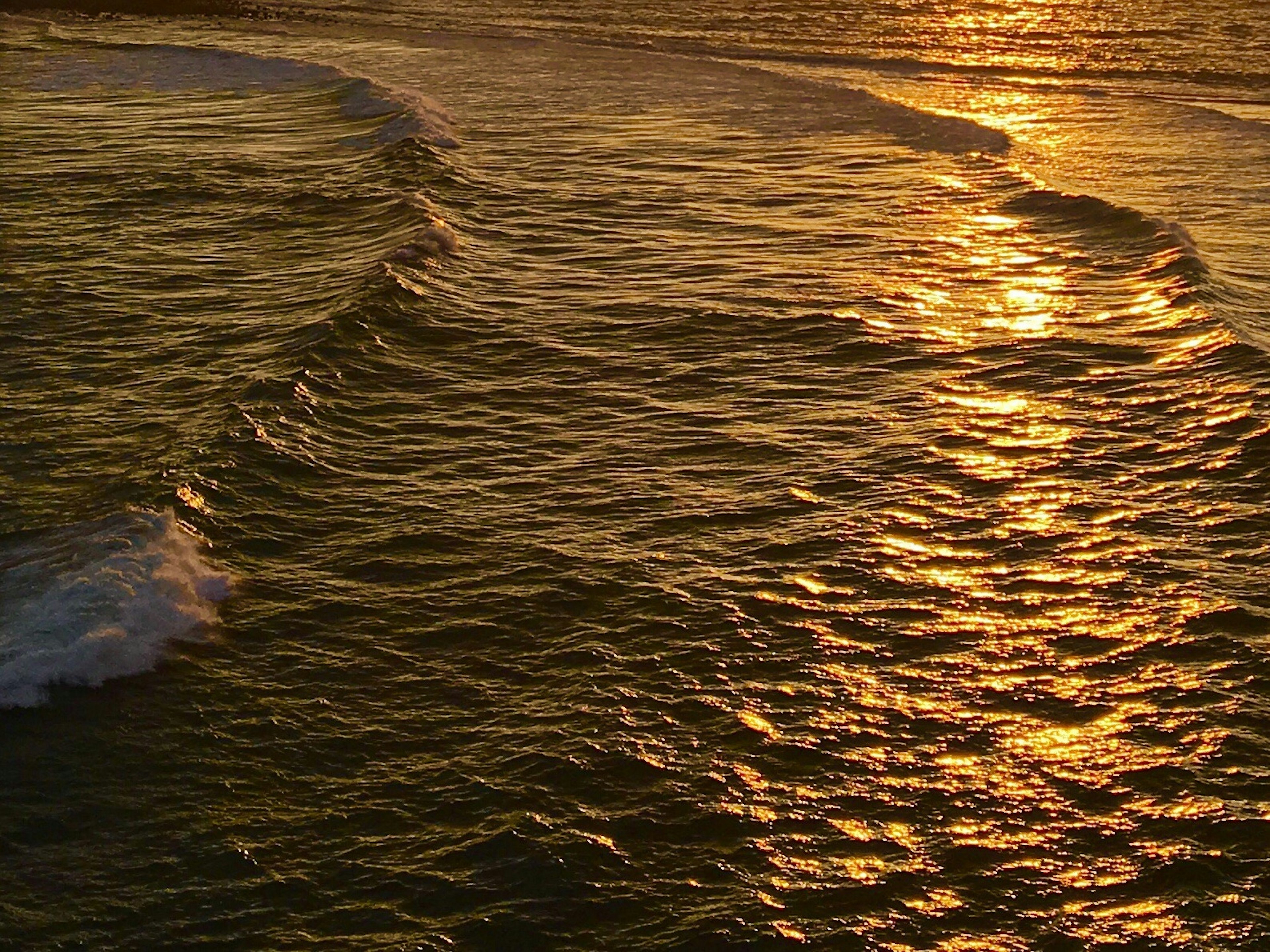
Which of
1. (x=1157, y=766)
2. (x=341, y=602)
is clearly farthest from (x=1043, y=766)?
(x=341, y=602)

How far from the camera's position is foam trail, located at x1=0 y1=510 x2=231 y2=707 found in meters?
11.3

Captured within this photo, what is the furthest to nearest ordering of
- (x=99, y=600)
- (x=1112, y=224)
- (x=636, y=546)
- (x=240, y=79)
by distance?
(x=240, y=79) < (x=1112, y=224) < (x=636, y=546) < (x=99, y=600)

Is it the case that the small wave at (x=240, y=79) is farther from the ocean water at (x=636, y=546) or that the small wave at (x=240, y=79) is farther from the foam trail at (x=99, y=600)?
the foam trail at (x=99, y=600)

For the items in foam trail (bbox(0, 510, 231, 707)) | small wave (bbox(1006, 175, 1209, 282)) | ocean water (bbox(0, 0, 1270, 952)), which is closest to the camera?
ocean water (bbox(0, 0, 1270, 952))

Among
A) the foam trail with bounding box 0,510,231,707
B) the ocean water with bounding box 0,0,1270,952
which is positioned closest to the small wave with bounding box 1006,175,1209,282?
the ocean water with bounding box 0,0,1270,952

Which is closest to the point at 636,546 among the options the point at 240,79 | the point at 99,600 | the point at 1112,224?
the point at 99,600

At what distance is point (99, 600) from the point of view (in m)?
12.1

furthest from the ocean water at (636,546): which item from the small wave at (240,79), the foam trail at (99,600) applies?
the small wave at (240,79)

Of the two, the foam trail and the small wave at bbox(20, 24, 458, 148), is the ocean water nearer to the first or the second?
the foam trail

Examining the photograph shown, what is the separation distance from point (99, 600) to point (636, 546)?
4.33 metres

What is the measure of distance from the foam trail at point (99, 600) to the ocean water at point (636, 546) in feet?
0.14

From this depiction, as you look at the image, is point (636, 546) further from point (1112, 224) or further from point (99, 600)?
point (1112, 224)

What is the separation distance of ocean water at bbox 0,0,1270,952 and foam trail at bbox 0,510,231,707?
4cm

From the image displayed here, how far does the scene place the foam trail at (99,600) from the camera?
11.3 m
